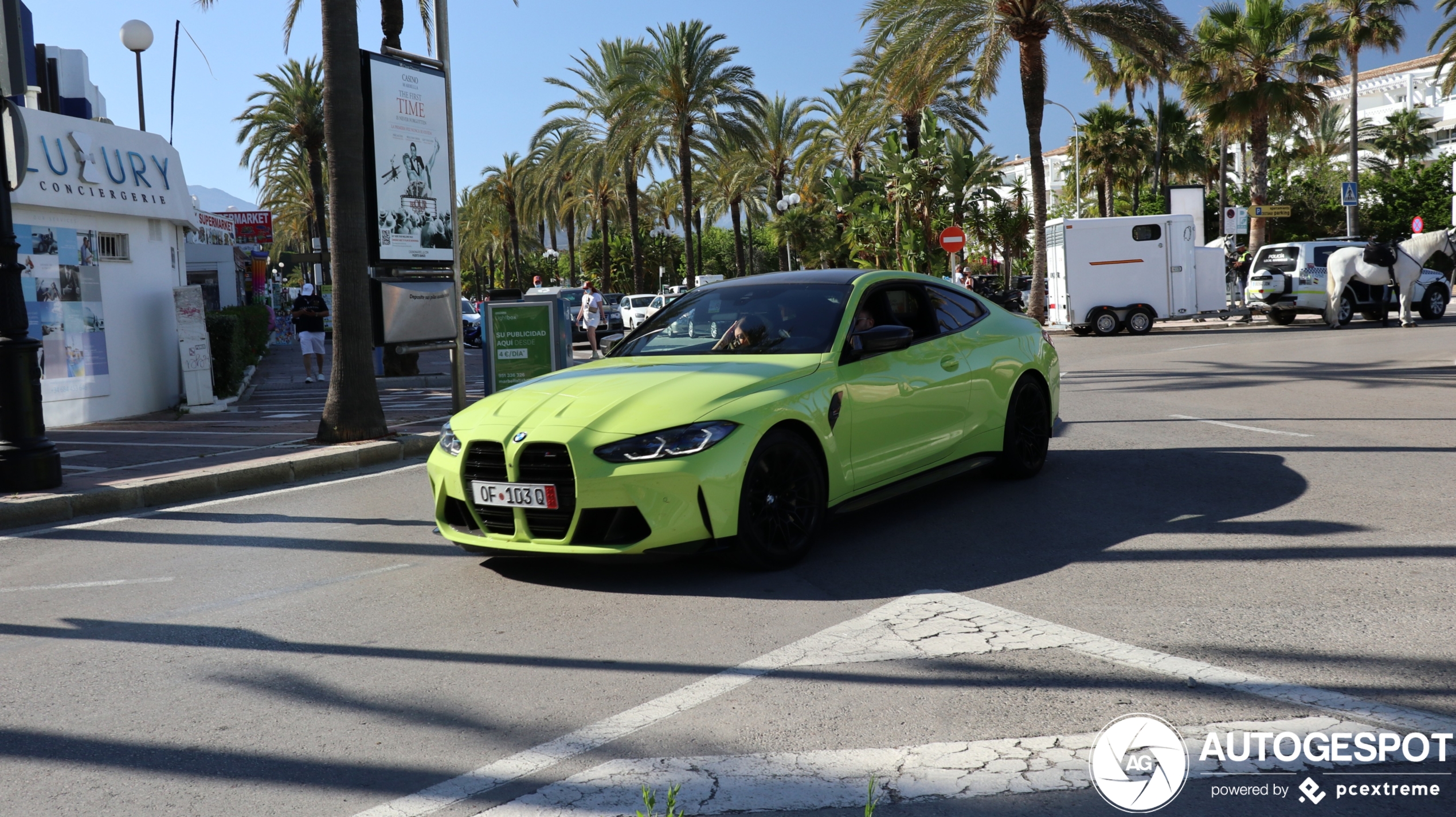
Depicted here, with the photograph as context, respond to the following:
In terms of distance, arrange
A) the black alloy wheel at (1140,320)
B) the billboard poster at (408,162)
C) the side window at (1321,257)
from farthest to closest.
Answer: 1. the black alloy wheel at (1140,320)
2. the side window at (1321,257)
3. the billboard poster at (408,162)

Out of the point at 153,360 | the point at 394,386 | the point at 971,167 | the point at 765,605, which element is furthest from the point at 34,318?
the point at 971,167

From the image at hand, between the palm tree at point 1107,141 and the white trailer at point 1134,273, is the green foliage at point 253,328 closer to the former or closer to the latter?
the white trailer at point 1134,273

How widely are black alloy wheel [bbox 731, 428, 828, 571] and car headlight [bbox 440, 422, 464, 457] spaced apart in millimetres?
1446

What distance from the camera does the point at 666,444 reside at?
5.43m

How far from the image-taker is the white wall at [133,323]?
49.2ft

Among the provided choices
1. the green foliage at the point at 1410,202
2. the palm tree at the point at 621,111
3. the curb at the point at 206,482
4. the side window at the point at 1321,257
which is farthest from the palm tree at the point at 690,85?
the green foliage at the point at 1410,202

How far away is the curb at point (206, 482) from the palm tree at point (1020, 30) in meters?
19.2

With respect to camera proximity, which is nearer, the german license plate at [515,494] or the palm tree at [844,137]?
the german license plate at [515,494]

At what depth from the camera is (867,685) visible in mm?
4137

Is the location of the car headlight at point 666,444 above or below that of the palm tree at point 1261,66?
below

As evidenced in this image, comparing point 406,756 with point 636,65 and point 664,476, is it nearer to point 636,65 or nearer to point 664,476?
point 664,476

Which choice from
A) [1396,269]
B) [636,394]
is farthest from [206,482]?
[1396,269]

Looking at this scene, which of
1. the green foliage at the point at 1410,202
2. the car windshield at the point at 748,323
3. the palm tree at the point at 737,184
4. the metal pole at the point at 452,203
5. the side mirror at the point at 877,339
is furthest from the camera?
the green foliage at the point at 1410,202
